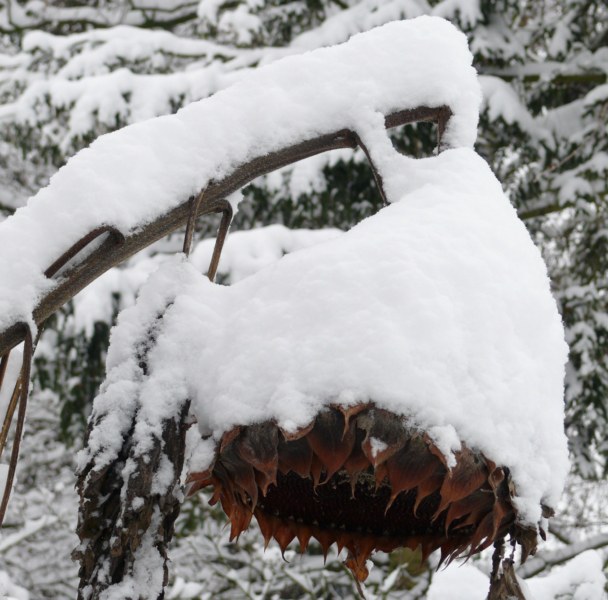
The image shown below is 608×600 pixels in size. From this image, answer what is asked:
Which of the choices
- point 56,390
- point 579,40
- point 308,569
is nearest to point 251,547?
point 308,569

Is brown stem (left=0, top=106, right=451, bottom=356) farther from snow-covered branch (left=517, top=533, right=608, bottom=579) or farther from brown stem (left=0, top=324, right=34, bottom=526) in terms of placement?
snow-covered branch (left=517, top=533, right=608, bottom=579)

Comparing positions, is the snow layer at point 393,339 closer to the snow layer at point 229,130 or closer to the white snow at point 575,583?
the snow layer at point 229,130

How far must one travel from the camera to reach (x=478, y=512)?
1.73 feet

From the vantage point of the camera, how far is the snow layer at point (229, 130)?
0.57m

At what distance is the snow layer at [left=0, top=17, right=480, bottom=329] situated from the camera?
1.88 feet

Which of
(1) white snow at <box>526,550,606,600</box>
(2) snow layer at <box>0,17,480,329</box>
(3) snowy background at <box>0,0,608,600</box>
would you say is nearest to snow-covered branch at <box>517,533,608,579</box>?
(3) snowy background at <box>0,0,608,600</box>

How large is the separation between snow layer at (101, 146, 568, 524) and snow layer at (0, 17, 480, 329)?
63 mm

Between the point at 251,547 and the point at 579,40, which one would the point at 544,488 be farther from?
the point at 579,40

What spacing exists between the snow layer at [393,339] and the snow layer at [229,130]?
0.06m

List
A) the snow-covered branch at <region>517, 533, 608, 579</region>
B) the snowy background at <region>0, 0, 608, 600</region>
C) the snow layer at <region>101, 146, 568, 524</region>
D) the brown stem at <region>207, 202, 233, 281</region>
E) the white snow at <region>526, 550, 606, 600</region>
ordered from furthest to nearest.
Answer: the snowy background at <region>0, 0, 608, 600</region> → the snow-covered branch at <region>517, 533, 608, 579</region> → the white snow at <region>526, 550, 606, 600</region> → the brown stem at <region>207, 202, 233, 281</region> → the snow layer at <region>101, 146, 568, 524</region>

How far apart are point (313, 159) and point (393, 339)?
11.0 ft

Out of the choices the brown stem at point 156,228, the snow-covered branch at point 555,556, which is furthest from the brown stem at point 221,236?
the snow-covered branch at point 555,556

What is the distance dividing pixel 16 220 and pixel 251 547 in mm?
3549

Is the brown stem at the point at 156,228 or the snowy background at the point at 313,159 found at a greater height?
the brown stem at the point at 156,228
